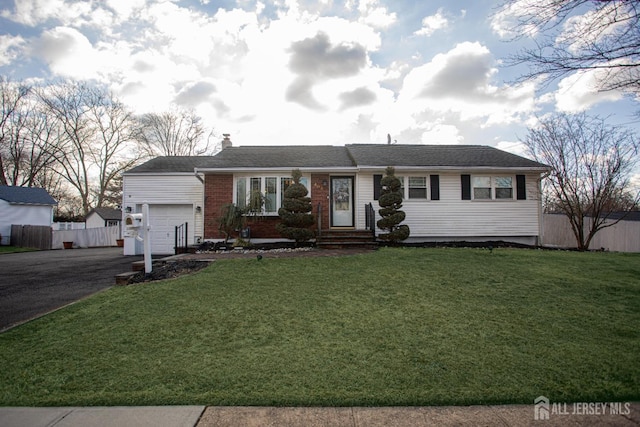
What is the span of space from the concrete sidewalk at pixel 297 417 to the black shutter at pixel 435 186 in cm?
1102

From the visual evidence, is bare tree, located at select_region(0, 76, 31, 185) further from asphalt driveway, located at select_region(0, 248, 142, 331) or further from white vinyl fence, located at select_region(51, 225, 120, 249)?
asphalt driveway, located at select_region(0, 248, 142, 331)

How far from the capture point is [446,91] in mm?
13242

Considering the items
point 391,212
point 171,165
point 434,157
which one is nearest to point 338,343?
point 391,212

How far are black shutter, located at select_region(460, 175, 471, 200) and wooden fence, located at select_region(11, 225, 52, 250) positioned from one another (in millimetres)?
27110

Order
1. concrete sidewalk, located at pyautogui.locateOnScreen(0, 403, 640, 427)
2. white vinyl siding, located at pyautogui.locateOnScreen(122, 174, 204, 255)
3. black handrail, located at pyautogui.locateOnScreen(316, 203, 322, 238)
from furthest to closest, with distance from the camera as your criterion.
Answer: white vinyl siding, located at pyautogui.locateOnScreen(122, 174, 204, 255) < black handrail, located at pyautogui.locateOnScreen(316, 203, 322, 238) < concrete sidewalk, located at pyautogui.locateOnScreen(0, 403, 640, 427)

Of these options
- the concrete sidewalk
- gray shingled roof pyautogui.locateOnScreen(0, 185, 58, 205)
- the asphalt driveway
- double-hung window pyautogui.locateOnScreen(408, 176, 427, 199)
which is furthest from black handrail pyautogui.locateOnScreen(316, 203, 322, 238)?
gray shingled roof pyautogui.locateOnScreen(0, 185, 58, 205)

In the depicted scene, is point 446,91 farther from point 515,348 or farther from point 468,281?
point 515,348

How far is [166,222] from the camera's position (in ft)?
47.8

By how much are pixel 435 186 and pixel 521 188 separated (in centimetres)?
365

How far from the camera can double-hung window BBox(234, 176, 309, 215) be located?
13180 mm

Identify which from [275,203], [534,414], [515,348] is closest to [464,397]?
[534,414]

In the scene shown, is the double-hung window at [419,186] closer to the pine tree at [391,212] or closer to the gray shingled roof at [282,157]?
the pine tree at [391,212]

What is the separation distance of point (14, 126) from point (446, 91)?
119 ft

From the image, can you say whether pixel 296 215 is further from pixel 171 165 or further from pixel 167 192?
pixel 171 165
